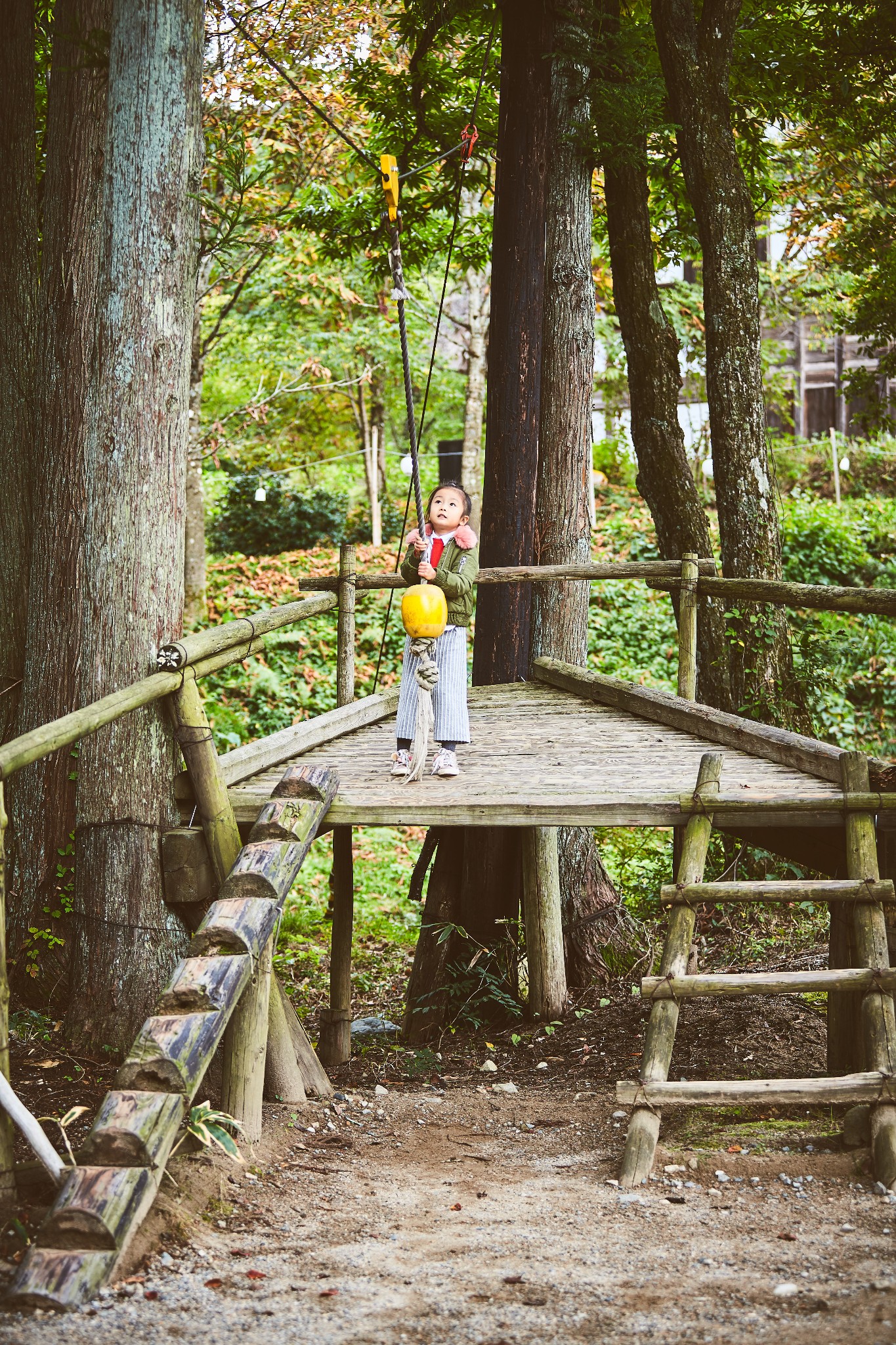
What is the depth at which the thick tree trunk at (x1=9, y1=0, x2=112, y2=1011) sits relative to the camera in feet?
18.3

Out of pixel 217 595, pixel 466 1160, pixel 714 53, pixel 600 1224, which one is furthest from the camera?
pixel 217 595

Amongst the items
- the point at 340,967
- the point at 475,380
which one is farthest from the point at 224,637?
the point at 475,380

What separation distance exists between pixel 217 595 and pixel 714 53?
9.29 m

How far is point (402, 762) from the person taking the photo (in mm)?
5695

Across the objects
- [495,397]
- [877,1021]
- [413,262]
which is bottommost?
[877,1021]

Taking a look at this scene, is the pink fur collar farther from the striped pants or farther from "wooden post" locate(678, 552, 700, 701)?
"wooden post" locate(678, 552, 700, 701)

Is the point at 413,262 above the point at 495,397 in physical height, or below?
above

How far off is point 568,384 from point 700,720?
2504mm

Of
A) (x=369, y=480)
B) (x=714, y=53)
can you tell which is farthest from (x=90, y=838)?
(x=369, y=480)

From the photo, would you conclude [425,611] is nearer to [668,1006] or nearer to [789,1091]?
[668,1006]

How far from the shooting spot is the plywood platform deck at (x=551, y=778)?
503 centimetres

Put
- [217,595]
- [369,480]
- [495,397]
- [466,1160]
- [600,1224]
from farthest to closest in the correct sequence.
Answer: [369,480] < [217,595] < [495,397] < [466,1160] < [600,1224]

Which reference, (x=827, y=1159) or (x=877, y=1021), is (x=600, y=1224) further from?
(x=877, y=1021)

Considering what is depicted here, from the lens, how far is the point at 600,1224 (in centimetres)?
374
